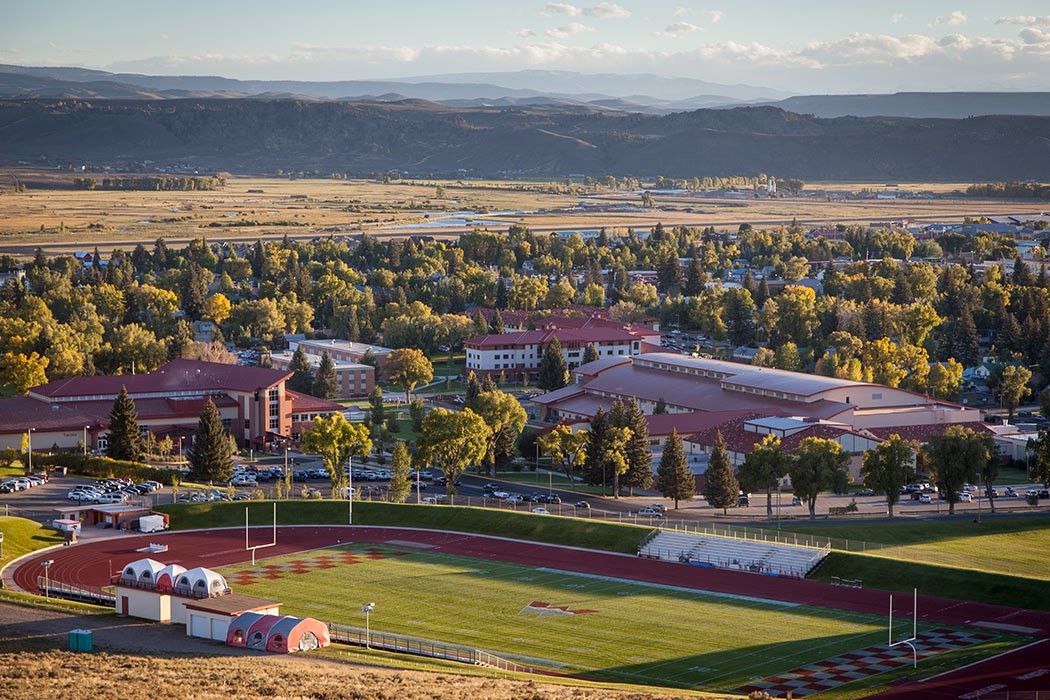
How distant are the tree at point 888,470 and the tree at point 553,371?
30247 mm

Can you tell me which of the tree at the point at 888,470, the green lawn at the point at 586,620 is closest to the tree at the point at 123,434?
the green lawn at the point at 586,620

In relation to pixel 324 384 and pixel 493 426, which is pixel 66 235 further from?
pixel 493 426

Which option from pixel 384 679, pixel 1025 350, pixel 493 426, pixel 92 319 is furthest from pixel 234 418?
pixel 1025 350

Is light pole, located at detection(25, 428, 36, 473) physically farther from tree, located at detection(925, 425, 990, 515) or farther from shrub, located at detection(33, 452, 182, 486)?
tree, located at detection(925, 425, 990, 515)

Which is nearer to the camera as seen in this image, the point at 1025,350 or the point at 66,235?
the point at 1025,350

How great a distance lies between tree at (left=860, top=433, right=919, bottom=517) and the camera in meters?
58.6

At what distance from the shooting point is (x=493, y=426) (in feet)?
230

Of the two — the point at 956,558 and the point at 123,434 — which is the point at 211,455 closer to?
the point at 123,434

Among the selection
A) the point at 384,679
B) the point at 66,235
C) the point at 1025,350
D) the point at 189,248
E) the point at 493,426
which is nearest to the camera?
the point at 384,679

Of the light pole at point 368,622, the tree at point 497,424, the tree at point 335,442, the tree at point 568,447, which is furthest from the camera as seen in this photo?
the tree at point 497,424

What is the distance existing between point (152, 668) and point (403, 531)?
2107 centimetres

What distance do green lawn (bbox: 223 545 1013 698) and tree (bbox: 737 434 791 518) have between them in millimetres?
12590

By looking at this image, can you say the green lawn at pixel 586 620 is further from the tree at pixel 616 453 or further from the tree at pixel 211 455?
the tree at pixel 211 455

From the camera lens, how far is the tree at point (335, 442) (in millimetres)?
63594
